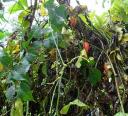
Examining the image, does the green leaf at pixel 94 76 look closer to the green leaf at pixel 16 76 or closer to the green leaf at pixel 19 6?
the green leaf at pixel 16 76

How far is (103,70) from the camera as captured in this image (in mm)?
996

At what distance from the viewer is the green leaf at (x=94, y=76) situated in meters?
0.95

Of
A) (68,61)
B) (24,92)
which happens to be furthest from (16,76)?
(68,61)

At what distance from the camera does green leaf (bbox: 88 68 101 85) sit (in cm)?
95

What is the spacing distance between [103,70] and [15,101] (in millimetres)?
283

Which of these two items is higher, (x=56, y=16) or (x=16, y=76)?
(x=56, y=16)

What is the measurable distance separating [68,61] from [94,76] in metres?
0.11

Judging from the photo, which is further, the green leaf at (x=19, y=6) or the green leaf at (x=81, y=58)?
the green leaf at (x=19, y=6)

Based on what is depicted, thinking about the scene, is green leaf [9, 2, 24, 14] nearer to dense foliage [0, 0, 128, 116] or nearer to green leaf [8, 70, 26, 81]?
dense foliage [0, 0, 128, 116]

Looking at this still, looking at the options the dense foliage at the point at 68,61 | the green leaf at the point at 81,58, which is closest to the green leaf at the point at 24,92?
the dense foliage at the point at 68,61

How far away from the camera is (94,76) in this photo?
950 millimetres

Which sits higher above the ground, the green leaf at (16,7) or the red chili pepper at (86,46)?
the green leaf at (16,7)

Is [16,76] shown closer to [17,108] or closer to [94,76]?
[17,108]

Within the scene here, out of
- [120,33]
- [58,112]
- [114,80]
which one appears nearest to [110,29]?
[120,33]
